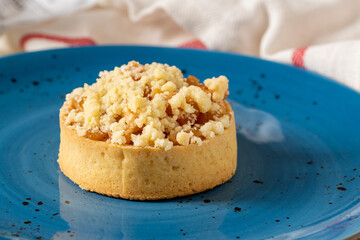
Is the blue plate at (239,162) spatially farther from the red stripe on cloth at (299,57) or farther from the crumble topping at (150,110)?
the crumble topping at (150,110)

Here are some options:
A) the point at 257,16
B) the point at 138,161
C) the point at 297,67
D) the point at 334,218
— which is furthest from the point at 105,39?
the point at 334,218

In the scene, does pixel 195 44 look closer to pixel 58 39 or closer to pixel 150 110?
pixel 58 39

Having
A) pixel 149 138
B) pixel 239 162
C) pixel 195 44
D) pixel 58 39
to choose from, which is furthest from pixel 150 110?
pixel 58 39

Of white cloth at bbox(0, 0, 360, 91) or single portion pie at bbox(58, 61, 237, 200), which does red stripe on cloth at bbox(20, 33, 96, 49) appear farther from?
single portion pie at bbox(58, 61, 237, 200)

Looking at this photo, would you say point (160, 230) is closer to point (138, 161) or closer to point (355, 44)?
point (138, 161)

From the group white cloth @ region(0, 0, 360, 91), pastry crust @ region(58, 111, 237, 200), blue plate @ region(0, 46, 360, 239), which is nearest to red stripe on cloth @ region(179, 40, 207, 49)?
white cloth @ region(0, 0, 360, 91)

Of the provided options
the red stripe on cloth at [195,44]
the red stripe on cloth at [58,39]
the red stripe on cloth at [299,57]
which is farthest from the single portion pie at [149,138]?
the red stripe on cloth at [58,39]
